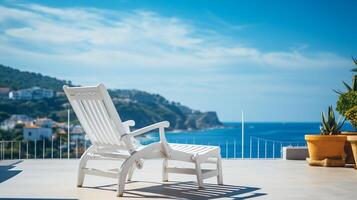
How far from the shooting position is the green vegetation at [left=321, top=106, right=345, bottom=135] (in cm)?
717

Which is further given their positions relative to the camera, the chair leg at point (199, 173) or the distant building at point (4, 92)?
the distant building at point (4, 92)

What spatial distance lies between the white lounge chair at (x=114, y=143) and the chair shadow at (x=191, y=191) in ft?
0.45

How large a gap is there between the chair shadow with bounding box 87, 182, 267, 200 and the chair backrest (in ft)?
1.50

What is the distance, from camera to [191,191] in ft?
14.8

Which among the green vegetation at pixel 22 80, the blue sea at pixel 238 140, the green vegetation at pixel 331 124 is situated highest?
the green vegetation at pixel 22 80

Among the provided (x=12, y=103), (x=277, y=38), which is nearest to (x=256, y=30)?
(x=277, y=38)

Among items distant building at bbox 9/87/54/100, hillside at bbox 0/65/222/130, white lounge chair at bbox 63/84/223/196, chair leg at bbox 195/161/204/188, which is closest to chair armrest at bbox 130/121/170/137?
white lounge chair at bbox 63/84/223/196

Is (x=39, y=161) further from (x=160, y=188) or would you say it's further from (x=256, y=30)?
(x=256, y=30)

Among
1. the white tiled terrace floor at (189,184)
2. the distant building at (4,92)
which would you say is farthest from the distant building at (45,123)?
the white tiled terrace floor at (189,184)

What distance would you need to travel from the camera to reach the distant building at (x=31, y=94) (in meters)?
22.7

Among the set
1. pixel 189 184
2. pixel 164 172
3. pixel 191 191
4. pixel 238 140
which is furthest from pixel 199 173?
pixel 238 140

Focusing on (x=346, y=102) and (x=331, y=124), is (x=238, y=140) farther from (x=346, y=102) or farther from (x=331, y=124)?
(x=346, y=102)

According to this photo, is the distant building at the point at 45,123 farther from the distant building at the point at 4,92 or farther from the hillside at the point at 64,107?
the distant building at the point at 4,92

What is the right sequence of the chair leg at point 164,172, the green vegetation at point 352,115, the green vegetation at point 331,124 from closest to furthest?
1. the chair leg at point 164,172
2. the green vegetation at point 352,115
3. the green vegetation at point 331,124
